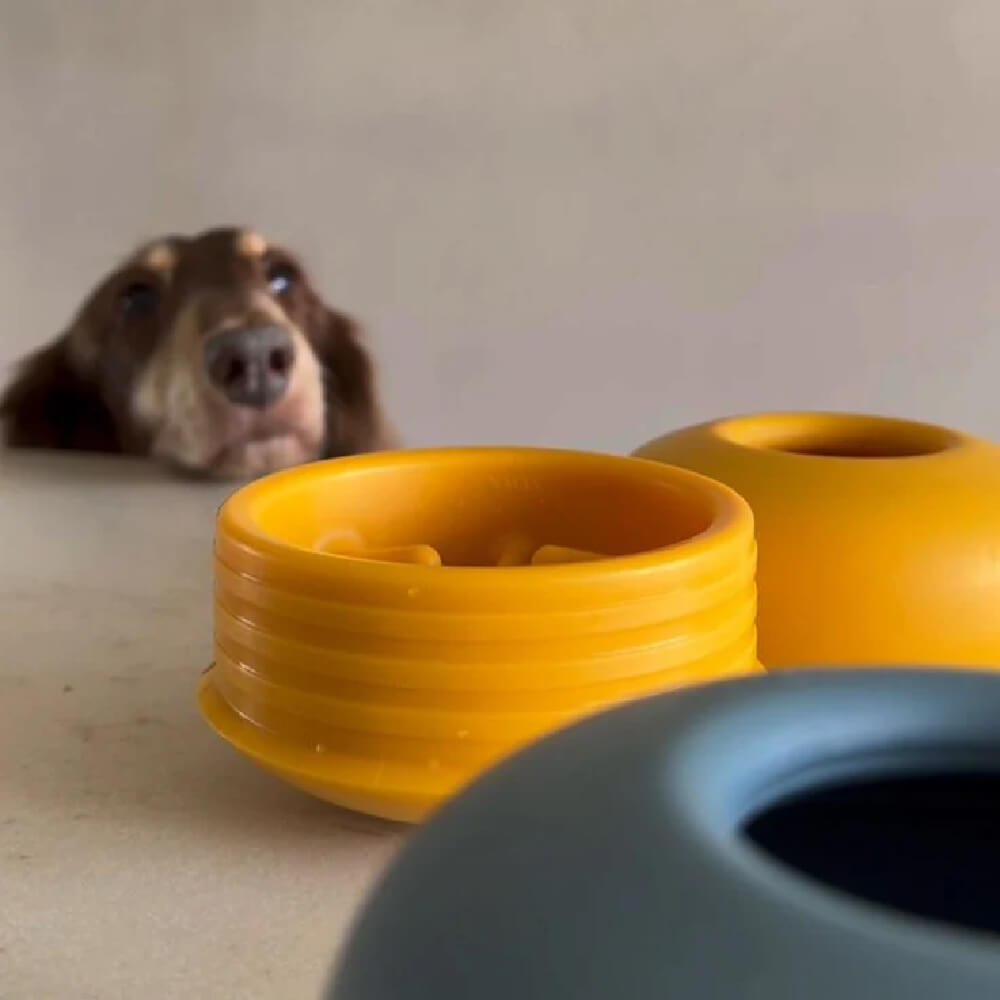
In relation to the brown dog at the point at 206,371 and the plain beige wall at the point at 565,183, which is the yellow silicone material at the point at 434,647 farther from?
the plain beige wall at the point at 565,183

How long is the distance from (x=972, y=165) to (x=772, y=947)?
1.77 m

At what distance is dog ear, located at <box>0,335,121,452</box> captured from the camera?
1414mm

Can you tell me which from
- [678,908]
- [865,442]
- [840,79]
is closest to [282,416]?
[865,442]

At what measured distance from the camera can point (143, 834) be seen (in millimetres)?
488

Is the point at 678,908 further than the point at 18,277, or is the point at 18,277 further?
the point at 18,277

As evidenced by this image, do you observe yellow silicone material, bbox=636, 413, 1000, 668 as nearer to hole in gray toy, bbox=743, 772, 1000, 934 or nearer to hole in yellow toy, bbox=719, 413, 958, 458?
hole in yellow toy, bbox=719, 413, 958, 458

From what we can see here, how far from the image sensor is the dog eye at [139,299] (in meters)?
1.34

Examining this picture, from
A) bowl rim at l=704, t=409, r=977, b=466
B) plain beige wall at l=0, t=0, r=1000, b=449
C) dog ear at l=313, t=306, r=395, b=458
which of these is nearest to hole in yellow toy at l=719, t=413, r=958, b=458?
bowl rim at l=704, t=409, r=977, b=466

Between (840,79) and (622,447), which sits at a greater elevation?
(840,79)

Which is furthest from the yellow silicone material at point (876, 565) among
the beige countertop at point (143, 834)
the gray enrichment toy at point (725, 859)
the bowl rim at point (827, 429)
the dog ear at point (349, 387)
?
the dog ear at point (349, 387)

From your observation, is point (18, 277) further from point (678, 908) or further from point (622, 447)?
point (678, 908)

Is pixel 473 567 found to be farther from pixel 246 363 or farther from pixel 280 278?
pixel 280 278

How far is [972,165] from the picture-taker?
180 cm

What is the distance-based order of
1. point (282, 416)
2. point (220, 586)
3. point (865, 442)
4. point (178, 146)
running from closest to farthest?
point (220, 586) < point (865, 442) < point (282, 416) < point (178, 146)
